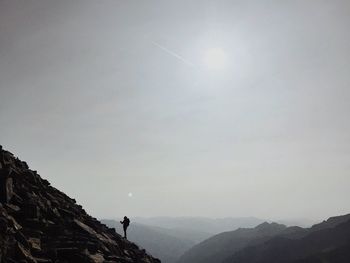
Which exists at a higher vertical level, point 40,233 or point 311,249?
point 40,233

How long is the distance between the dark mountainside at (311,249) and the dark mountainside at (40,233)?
10845 centimetres

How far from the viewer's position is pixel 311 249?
5856 inches

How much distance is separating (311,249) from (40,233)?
147m

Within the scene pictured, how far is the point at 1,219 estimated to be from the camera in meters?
23.0

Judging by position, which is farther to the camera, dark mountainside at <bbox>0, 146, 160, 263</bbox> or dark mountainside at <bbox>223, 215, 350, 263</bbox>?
dark mountainside at <bbox>223, 215, 350, 263</bbox>

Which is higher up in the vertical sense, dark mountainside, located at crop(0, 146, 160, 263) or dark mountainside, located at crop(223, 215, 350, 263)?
dark mountainside, located at crop(0, 146, 160, 263)

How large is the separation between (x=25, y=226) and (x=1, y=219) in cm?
566

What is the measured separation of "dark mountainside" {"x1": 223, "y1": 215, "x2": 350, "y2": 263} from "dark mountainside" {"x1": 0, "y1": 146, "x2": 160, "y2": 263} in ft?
356

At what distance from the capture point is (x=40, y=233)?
1114 inches

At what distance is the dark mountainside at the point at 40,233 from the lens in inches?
895

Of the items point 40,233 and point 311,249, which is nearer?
point 40,233

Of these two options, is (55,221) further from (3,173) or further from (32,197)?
(3,173)

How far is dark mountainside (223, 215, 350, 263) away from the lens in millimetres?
123938

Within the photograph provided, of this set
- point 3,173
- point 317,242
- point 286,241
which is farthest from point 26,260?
point 286,241
